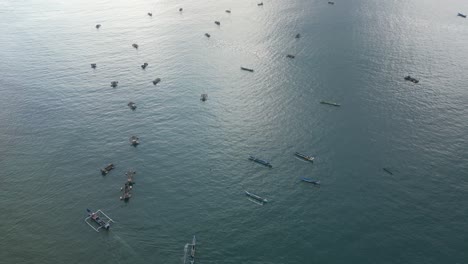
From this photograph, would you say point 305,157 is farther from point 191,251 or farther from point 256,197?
point 191,251

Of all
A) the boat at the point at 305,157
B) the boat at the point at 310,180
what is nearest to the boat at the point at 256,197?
the boat at the point at 310,180

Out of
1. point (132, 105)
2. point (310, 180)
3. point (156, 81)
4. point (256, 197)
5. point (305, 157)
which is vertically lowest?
point (256, 197)

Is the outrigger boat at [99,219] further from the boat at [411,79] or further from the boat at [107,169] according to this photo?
the boat at [411,79]

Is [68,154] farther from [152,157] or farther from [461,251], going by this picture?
[461,251]

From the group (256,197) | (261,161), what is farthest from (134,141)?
(256,197)

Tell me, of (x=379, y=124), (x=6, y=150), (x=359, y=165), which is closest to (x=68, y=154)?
(x=6, y=150)

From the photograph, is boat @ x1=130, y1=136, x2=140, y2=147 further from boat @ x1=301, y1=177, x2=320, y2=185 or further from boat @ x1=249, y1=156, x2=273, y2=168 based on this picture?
boat @ x1=301, y1=177, x2=320, y2=185
